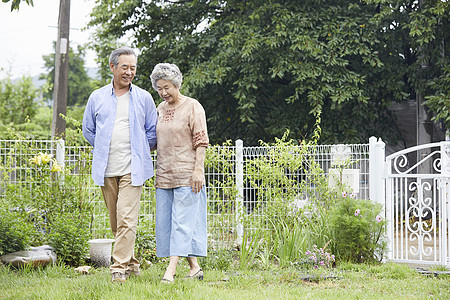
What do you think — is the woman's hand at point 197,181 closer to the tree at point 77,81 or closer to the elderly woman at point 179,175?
the elderly woman at point 179,175

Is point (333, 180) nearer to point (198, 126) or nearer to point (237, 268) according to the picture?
point (237, 268)

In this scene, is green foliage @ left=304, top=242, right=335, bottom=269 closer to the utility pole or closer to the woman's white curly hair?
the woman's white curly hair

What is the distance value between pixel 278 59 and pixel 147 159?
6176 millimetres

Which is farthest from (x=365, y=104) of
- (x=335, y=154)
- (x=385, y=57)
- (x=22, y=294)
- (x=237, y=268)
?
(x=22, y=294)

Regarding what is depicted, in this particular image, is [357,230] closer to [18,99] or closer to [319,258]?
[319,258]

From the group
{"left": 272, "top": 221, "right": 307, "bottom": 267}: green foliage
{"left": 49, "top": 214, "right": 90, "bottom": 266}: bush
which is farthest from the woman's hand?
{"left": 49, "top": 214, "right": 90, "bottom": 266}: bush

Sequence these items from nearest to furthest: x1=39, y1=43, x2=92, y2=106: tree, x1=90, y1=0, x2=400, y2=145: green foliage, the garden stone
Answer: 1. the garden stone
2. x1=90, y1=0, x2=400, y2=145: green foliage
3. x1=39, y1=43, x2=92, y2=106: tree

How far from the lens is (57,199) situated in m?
6.19

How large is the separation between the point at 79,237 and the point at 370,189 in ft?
11.2

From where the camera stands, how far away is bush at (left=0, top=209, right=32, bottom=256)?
5.36 m

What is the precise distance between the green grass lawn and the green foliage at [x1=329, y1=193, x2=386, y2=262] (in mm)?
269

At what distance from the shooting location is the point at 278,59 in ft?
33.1

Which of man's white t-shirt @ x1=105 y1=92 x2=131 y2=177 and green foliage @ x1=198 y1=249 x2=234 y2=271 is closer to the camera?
man's white t-shirt @ x1=105 y1=92 x2=131 y2=177

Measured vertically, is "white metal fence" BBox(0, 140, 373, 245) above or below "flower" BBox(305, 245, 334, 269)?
above
